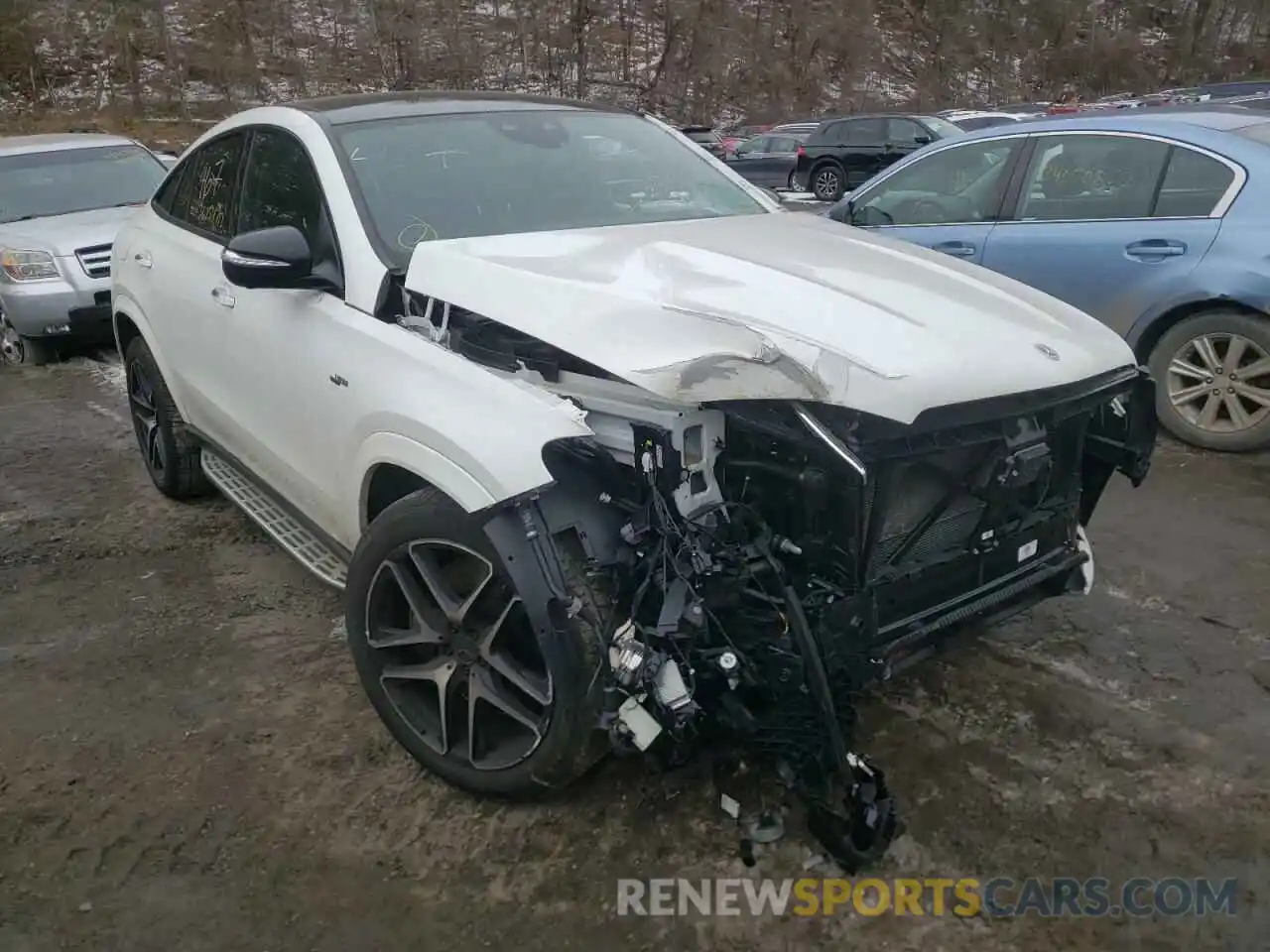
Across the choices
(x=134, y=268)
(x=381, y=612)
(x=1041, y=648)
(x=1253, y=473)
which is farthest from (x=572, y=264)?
(x=1253, y=473)

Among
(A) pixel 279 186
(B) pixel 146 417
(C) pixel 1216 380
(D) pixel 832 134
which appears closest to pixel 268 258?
(A) pixel 279 186

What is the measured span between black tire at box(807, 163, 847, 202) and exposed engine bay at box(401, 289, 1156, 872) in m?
17.6

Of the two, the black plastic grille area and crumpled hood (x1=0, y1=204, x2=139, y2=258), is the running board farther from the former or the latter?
crumpled hood (x1=0, y1=204, x2=139, y2=258)

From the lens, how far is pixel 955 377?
2.48m

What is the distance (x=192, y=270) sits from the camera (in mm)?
4195

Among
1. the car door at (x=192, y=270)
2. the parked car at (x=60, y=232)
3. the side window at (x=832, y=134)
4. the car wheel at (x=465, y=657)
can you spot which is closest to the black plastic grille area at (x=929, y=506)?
the car wheel at (x=465, y=657)

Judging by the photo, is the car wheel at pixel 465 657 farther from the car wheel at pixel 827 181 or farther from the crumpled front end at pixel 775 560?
the car wheel at pixel 827 181

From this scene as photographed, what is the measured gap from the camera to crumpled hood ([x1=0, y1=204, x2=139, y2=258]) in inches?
299

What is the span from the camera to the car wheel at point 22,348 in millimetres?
7797

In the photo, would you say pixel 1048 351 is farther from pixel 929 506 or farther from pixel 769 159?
pixel 769 159

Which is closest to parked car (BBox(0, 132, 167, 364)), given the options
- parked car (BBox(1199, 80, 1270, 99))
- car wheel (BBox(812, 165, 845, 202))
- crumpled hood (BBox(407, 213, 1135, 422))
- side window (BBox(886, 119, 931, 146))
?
crumpled hood (BBox(407, 213, 1135, 422))

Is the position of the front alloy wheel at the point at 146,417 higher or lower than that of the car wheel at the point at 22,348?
higher

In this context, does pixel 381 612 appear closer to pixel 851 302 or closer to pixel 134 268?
pixel 851 302

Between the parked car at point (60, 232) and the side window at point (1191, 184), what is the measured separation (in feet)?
22.8
